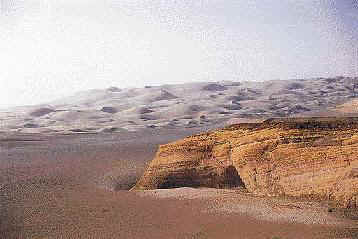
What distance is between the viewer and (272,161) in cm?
932

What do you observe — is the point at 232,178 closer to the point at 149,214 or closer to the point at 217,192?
the point at 217,192

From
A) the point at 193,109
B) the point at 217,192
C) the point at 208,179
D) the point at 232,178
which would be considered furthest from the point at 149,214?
the point at 193,109

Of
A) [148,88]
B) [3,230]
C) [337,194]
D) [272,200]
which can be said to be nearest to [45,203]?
[3,230]

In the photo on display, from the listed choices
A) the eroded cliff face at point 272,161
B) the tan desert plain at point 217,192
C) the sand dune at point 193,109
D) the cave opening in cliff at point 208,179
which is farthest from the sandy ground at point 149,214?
the sand dune at point 193,109

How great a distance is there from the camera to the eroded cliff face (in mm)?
8312

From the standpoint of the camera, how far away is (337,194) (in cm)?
808

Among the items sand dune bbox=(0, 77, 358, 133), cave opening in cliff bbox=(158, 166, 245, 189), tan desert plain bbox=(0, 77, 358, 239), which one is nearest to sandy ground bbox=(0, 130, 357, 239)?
tan desert plain bbox=(0, 77, 358, 239)

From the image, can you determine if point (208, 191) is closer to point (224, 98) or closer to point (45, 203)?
point (45, 203)

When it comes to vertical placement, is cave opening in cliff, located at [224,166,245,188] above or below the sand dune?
above

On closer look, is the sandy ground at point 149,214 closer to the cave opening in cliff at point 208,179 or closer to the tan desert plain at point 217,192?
the tan desert plain at point 217,192

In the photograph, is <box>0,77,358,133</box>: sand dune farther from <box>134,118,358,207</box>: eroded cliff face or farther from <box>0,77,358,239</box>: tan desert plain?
<box>134,118,358,207</box>: eroded cliff face

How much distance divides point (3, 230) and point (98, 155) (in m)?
11.7

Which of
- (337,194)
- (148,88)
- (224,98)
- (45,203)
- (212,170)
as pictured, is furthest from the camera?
(148,88)

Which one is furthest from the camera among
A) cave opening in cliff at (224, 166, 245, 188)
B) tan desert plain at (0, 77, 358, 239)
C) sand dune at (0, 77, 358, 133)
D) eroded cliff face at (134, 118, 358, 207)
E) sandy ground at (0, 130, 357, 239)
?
sand dune at (0, 77, 358, 133)
